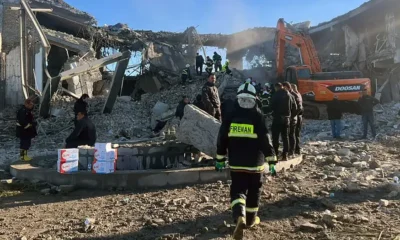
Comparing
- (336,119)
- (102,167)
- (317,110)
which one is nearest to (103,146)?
(102,167)

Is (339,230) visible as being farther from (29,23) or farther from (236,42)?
(236,42)

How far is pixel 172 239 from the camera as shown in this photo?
383 centimetres

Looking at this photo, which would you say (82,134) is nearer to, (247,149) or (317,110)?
(247,149)

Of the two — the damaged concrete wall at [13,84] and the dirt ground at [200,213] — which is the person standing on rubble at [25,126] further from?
the damaged concrete wall at [13,84]

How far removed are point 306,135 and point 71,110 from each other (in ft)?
28.9

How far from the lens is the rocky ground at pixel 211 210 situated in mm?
4008

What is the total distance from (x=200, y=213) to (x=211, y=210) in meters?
0.16

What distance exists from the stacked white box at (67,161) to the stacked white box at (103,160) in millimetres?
352

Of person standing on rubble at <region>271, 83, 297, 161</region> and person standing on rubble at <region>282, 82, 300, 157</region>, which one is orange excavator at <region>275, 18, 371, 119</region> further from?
person standing on rubble at <region>271, 83, 297, 161</region>

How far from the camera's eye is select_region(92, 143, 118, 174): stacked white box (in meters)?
6.14

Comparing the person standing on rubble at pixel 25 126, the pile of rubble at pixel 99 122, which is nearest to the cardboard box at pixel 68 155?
the person standing on rubble at pixel 25 126

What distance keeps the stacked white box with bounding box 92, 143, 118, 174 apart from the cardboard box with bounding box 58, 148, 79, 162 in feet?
1.18

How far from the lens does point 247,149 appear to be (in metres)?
4.02

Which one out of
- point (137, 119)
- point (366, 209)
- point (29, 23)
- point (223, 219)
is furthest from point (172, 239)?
point (29, 23)
